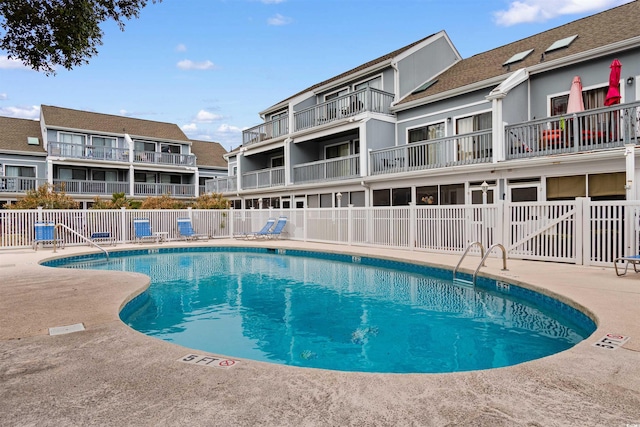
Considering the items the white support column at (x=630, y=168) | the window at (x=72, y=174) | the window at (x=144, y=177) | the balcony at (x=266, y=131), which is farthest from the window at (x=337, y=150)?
the window at (x=72, y=174)

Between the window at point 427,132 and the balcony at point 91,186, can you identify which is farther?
the balcony at point 91,186

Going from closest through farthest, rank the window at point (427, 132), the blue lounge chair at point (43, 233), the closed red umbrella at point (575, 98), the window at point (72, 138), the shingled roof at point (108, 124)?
the closed red umbrella at point (575, 98)
the blue lounge chair at point (43, 233)
the window at point (427, 132)
the window at point (72, 138)
the shingled roof at point (108, 124)

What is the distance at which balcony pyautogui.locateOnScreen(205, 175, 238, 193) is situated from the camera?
27562mm

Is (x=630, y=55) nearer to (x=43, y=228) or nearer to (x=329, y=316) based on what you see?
(x=329, y=316)

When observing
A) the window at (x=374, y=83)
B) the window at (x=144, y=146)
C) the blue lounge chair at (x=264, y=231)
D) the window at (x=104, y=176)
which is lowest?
the blue lounge chair at (x=264, y=231)

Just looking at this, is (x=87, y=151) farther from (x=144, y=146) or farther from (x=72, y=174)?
(x=144, y=146)

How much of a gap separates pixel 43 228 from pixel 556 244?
679 inches

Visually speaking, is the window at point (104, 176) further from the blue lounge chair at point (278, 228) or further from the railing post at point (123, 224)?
the blue lounge chair at point (278, 228)

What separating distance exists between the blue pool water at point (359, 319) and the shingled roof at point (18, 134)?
2538 centimetres

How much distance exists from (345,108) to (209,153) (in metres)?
22.9

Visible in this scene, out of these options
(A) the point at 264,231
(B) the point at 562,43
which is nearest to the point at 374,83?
(B) the point at 562,43

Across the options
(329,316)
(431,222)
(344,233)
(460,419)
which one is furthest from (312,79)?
(460,419)

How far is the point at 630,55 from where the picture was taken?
12266 mm

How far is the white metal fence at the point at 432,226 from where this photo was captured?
362 inches
